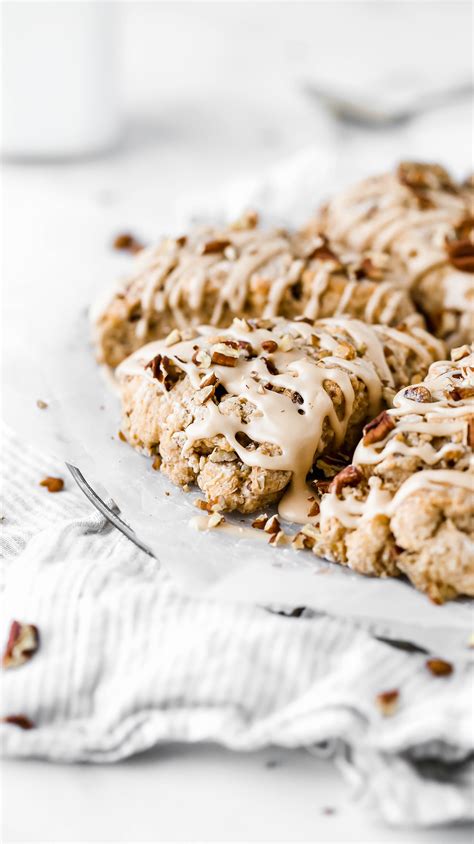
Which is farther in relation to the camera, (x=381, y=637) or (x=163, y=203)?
(x=163, y=203)

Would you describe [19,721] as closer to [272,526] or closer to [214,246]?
[272,526]

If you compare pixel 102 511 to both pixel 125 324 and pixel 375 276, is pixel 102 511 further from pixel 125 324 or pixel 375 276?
pixel 375 276

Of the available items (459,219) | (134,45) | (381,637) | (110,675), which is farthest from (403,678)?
(134,45)

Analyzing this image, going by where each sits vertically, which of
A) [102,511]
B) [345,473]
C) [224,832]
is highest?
[345,473]

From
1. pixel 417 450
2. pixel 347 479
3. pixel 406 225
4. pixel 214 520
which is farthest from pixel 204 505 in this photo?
pixel 406 225

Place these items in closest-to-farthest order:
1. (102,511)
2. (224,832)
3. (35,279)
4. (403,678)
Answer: (224,832)
(403,678)
(102,511)
(35,279)

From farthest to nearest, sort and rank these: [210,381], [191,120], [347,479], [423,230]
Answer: [191,120]
[423,230]
[210,381]
[347,479]
